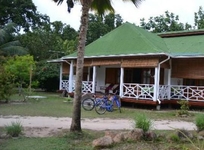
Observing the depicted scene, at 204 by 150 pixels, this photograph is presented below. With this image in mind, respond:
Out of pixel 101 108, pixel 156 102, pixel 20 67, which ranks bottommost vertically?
pixel 101 108

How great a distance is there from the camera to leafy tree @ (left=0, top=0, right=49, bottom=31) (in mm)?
39894

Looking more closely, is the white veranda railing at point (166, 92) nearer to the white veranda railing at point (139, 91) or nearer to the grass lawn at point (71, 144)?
the white veranda railing at point (139, 91)

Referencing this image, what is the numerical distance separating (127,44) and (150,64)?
2.99 metres

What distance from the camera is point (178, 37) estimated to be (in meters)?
22.2

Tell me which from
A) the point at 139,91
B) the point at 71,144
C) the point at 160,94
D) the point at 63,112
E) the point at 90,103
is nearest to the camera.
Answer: the point at 71,144

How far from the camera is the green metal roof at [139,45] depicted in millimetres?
17766

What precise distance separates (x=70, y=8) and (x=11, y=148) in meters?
5.19

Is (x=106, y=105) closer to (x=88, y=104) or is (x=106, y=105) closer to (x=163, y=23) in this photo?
(x=88, y=104)

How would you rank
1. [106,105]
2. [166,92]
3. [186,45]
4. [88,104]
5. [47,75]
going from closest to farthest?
1. [106,105]
2. [88,104]
3. [166,92]
4. [186,45]
5. [47,75]

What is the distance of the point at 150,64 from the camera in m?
17.1

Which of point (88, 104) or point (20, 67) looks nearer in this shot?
point (88, 104)

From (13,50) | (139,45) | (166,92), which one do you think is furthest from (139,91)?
(13,50)

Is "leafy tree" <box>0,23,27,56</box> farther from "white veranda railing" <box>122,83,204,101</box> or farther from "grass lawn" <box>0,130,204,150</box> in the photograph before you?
"grass lawn" <box>0,130,204,150</box>

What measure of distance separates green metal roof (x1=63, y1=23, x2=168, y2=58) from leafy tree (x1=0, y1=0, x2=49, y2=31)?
22260mm
